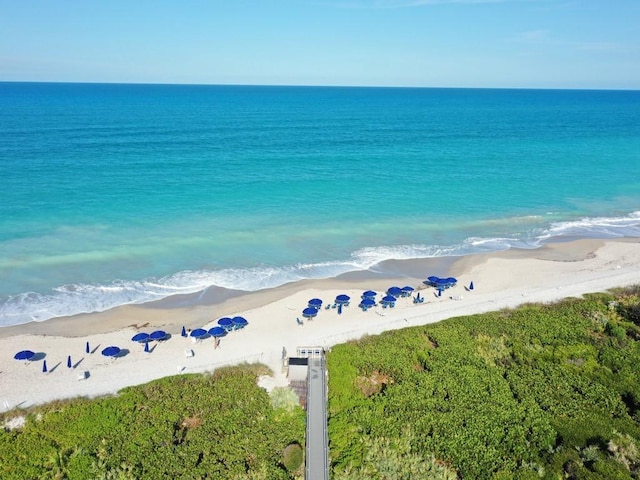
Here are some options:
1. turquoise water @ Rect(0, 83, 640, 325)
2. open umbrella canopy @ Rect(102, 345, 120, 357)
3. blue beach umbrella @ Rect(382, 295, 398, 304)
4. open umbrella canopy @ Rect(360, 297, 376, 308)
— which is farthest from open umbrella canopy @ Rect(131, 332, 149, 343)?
blue beach umbrella @ Rect(382, 295, 398, 304)

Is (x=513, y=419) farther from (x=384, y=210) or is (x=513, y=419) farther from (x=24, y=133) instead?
(x=24, y=133)

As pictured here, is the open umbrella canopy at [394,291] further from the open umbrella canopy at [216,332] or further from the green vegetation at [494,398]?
the open umbrella canopy at [216,332]

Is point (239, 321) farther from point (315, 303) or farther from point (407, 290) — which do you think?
point (407, 290)

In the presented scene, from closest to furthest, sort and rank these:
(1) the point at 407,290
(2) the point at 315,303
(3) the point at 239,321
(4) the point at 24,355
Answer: (4) the point at 24,355
(3) the point at 239,321
(2) the point at 315,303
(1) the point at 407,290

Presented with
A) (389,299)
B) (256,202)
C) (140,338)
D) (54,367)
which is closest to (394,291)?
(389,299)

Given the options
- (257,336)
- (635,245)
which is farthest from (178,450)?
(635,245)

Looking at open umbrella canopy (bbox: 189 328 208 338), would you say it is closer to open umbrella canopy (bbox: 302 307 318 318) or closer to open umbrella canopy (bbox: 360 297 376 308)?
open umbrella canopy (bbox: 302 307 318 318)

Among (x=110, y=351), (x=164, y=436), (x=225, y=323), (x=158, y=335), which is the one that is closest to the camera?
(x=164, y=436)

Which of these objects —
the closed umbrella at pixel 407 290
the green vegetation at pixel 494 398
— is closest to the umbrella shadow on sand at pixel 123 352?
the green vegetation at pixel 494 398
